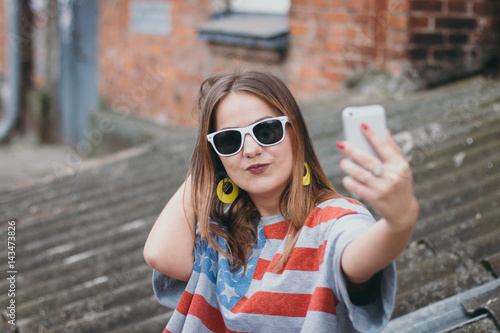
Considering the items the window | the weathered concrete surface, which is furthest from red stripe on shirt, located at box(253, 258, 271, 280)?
the window

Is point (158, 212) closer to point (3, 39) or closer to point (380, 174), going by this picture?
point (380, 174)

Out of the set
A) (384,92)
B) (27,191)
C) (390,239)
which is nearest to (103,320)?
(390,239)

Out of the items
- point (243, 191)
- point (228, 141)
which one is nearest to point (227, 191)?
point (243, 191)

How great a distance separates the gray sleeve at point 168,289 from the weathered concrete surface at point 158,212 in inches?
27.2

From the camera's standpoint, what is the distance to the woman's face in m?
1.38

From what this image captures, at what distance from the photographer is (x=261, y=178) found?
139cm

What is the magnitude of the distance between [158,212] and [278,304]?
2.03 meters

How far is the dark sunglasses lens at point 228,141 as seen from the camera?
4.56 feet

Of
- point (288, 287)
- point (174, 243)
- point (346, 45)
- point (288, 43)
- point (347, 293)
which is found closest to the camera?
point (347, 293)

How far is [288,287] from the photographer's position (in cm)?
127

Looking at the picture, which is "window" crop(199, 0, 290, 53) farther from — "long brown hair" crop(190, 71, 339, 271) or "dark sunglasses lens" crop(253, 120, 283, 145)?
"dark sunglasses lens" crop(253, 120, 283, 145)

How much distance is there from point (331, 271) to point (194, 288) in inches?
16.1

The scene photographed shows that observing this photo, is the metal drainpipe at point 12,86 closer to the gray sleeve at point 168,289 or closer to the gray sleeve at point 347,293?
the gray sleeve at point 168,289

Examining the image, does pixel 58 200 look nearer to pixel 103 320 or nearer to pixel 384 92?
pixel 103 320
